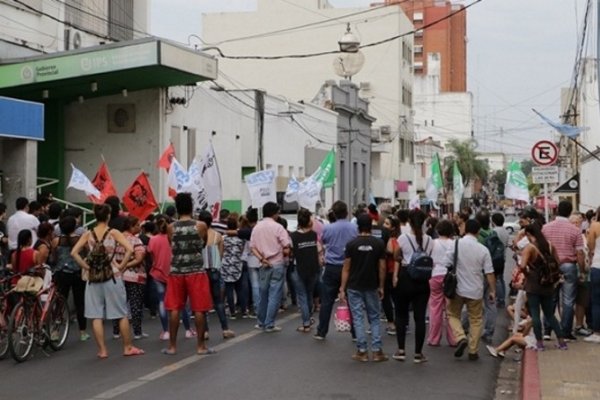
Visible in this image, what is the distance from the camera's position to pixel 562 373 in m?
11.0

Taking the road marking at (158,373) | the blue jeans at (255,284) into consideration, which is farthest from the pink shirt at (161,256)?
the blue jeans at (255,284)

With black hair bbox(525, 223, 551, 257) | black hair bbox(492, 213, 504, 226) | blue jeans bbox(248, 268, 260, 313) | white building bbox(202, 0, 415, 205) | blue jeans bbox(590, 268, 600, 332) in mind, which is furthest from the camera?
white building bbox(202, 0, 415, 205)

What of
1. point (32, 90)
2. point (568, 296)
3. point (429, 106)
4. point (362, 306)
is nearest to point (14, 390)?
point (362, 306)

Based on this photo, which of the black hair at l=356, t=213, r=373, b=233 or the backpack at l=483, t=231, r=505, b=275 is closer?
the black hair at l=356, t=213, r=373, b=233

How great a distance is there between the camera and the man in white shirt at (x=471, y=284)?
39.0 feet

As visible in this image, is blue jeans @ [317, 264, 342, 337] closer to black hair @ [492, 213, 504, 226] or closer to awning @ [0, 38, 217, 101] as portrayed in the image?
black hair @ [492, 213, 504, 226]

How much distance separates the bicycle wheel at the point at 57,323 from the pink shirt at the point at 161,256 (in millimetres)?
1369

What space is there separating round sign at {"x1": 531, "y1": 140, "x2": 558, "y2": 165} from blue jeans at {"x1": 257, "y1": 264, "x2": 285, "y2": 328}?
649cm

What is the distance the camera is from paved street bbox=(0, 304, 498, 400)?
986cm

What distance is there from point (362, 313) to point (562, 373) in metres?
2.43

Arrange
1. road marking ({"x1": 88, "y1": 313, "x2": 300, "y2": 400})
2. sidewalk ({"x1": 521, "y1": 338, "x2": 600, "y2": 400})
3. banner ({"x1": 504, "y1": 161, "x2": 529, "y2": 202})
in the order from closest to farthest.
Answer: road marking ({"x1": 88, "y1": 313, "x2": 300, "y2": 400}) < sidewalk ({"x1": 521, "y1": 338, "x2": 600, "y2": 400}) < banner ({"x1": 504, "y1": 161, "x2": 529, "y2": 202})

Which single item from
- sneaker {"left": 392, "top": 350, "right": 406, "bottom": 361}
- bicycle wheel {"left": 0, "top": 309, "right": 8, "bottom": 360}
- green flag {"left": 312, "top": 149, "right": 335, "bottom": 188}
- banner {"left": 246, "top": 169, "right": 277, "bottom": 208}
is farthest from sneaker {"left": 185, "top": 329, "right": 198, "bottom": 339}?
green flag {"left": 312, "top": 149, "right": 335, "bottom": 188}

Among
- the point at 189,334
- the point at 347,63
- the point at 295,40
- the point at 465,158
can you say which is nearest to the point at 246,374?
the point at 189,334

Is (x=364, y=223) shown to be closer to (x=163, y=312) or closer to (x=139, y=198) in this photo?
Answer: (x=163, y=312)
